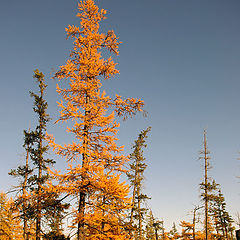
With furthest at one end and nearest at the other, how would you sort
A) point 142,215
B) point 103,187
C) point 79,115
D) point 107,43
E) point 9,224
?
point 9,224
point 142,215
point 107,43
point 79,115
point 103,187

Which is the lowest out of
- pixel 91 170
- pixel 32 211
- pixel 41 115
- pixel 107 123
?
pixel 32 211

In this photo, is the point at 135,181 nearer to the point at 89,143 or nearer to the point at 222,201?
the point at 89,143

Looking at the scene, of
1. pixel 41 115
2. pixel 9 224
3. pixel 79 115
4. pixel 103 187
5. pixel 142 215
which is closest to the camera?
pixel 103 187

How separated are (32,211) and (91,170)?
3.37 metres

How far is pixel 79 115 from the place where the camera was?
1116 centimetres

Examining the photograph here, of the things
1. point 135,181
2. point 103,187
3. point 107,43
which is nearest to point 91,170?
point 103,187

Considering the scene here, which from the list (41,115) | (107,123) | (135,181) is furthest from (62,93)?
(135,181)

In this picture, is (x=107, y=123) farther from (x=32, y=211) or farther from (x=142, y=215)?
(x=142, y=215)

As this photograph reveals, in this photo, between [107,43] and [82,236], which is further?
[107,43]

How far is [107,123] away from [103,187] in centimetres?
305

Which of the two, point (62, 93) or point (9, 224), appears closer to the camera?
point (62, 93)

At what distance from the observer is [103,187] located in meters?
9.92

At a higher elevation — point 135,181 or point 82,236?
point 135,181

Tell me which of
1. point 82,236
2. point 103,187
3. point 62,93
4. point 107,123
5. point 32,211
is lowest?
point 82,236
